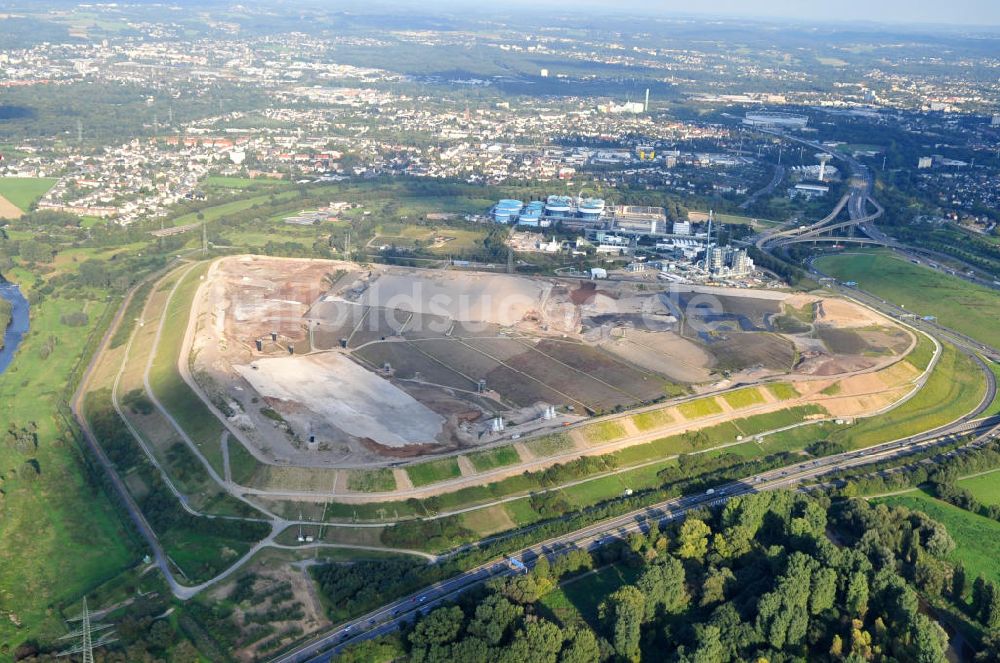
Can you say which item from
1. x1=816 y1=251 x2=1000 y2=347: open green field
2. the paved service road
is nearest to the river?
the paved service road

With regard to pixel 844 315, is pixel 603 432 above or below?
below

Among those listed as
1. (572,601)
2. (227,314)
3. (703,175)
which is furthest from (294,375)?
(703,175)

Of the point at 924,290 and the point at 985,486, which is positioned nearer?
the point at 985,486

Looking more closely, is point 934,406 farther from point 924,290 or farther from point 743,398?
point 924,290

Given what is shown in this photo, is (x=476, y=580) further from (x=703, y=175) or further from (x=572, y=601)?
(x=703, y=175)

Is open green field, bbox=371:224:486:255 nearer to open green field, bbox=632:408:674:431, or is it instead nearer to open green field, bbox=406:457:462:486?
open green field, bbox=632:408:674:431

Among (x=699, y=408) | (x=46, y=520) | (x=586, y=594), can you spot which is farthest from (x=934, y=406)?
(x=46, y=520)

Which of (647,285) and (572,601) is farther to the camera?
(647,285)
